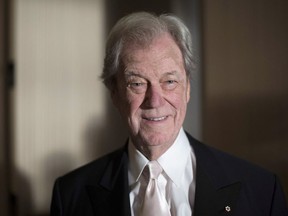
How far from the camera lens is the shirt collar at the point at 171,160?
1.01 m

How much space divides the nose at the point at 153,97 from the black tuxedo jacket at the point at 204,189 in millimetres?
204

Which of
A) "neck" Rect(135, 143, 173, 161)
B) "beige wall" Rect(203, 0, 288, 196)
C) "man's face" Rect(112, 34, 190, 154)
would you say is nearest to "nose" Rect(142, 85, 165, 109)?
"man's face" Rect(112, 34, 190, 154)

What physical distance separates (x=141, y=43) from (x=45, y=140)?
2.22 ft

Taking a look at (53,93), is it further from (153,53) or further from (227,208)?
(227,208)

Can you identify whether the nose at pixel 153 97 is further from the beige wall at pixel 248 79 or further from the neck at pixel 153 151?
the beige wall at pixel 248 79

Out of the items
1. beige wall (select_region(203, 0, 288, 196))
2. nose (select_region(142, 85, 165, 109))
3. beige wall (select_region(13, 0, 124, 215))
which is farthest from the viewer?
beige wall (select_region(13, 0, 124, 215))

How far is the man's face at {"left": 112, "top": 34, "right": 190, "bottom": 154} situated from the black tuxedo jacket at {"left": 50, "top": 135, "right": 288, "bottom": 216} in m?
0.14

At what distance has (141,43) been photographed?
0.98 metres

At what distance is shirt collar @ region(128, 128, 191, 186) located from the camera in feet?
3.32

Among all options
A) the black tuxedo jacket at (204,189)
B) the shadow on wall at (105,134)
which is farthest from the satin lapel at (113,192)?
the shadow on wall at (105,134)

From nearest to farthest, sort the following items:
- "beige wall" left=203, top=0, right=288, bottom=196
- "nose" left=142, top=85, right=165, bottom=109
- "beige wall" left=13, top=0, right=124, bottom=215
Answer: "nose" left=142, top=85, right=165, bottom=109
"beige wall" left=203, top=0, right=288, bottom=196
"beige wall" left=13, top=0, right=124, bottom=215

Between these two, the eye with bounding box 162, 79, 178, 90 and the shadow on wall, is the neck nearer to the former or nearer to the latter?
the eye with bounding box 162, 79, 178, 90

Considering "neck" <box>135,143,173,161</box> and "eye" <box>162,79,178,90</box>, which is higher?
"eye" <box>162,79,178,90</box>

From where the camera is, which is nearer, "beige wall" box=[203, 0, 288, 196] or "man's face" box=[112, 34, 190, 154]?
"man's face" box=[112, 34, 190, 154]
